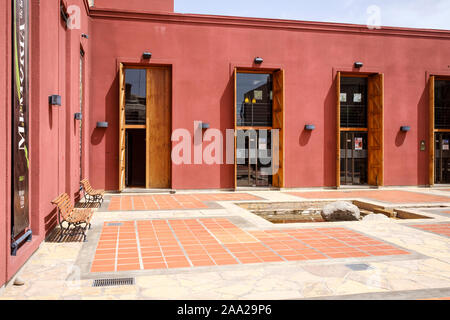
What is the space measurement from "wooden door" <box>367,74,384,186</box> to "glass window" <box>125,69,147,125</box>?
27.3 feet

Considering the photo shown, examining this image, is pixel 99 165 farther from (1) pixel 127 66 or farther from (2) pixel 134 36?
(2) pixel 134 36

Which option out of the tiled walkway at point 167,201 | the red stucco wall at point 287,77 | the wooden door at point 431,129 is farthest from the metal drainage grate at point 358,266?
the wooden door at point 431,129

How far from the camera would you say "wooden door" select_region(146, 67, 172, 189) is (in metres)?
13.4

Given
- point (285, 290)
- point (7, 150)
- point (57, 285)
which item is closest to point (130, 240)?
point (57, 285)

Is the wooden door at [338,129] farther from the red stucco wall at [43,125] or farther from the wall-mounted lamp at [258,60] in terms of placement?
the red stucco wall at [43,125]

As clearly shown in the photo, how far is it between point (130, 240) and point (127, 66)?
855 centimetres

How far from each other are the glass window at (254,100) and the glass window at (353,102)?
288cm

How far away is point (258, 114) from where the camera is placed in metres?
14.3

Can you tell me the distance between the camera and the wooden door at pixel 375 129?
1470 centimetres

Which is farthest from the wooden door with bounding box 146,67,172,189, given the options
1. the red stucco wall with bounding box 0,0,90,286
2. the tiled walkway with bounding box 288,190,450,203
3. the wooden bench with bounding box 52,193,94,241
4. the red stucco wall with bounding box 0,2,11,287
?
the red stucco wall with bounding box 0,2,11,287

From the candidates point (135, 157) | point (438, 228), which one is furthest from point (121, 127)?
point (438, 228)

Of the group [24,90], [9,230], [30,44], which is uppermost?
[30,44]

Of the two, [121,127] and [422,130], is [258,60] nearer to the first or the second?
[121,127]

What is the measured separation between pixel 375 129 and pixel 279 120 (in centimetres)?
377
